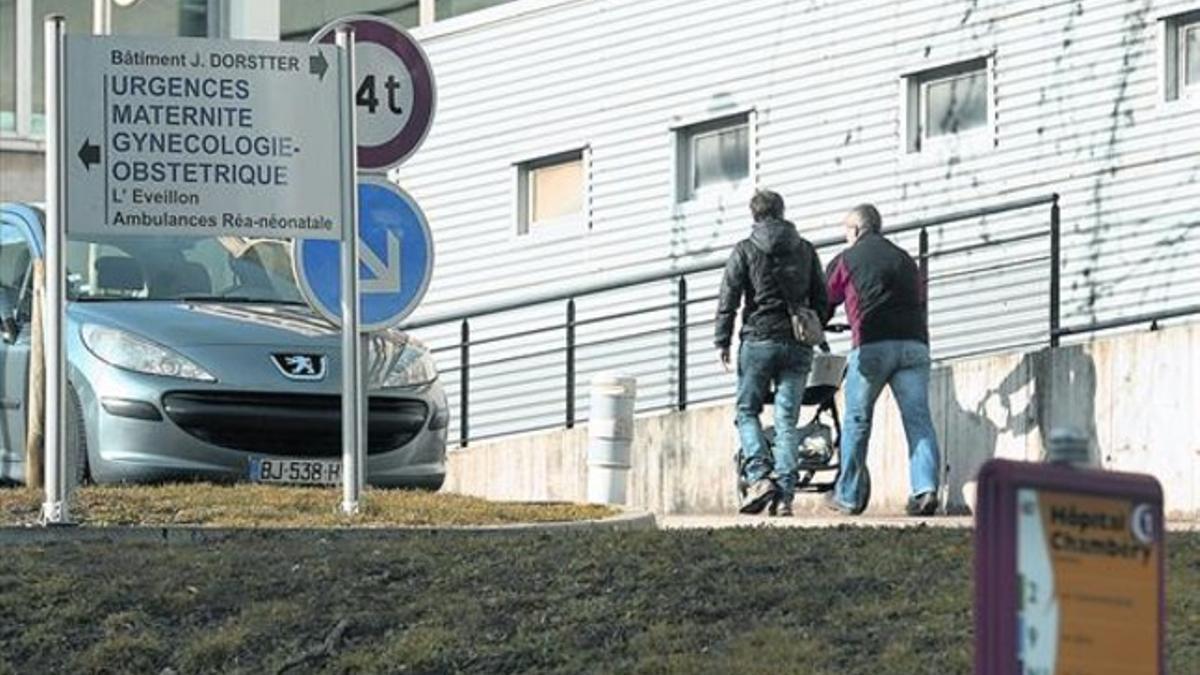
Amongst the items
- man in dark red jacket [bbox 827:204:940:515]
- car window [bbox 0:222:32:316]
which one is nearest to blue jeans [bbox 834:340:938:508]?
man in dark red jacket [bbox 827:204:940:515]

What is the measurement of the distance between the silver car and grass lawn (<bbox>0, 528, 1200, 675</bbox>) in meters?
3.63

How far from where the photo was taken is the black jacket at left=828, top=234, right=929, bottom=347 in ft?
55.4

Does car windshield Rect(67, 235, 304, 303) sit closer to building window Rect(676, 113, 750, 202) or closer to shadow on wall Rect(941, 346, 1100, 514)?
shadow on wall Rect(941, 346, 1100, 514)

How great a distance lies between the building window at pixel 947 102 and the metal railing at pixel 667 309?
133 cm

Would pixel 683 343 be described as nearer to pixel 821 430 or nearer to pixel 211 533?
pixel 821 430

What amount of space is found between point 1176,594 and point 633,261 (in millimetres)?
16514

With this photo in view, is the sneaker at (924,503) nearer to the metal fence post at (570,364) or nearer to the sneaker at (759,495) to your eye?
the sneaker at (759,495)

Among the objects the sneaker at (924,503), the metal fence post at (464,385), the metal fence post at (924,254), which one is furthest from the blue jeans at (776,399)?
the metal fence post at (464,385)

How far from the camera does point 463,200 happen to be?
27016 millimetres

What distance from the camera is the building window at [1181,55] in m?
21.0

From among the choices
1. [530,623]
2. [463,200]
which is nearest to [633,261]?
[463,200]

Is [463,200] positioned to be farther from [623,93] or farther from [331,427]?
[331,427]

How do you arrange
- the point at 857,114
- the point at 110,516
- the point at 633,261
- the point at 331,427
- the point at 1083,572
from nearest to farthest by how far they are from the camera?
the point at 1083,572
the point at 110,516
the point at 331,427
the point at 857,114
the point at 633,261

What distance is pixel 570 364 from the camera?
2305 cm
